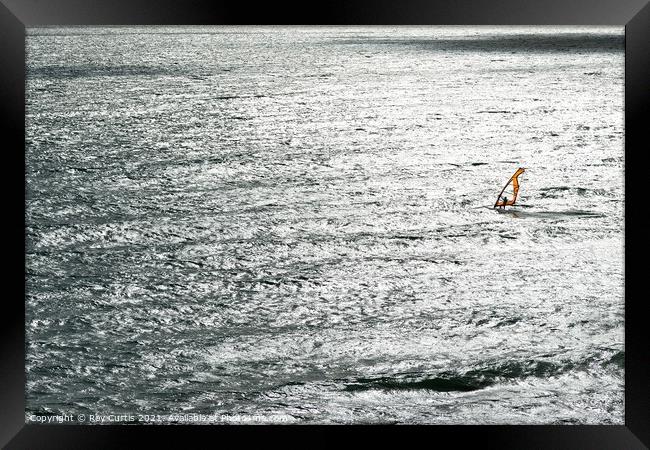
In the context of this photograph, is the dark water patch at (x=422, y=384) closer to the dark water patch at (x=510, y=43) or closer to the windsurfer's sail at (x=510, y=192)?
the windsurfer's sail at (x=510, y=192)

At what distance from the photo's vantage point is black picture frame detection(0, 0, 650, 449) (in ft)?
3.71

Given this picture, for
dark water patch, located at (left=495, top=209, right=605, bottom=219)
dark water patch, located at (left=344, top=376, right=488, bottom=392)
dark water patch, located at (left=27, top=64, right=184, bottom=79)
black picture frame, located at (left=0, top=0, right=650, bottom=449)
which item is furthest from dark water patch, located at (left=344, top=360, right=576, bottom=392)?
dark water patch, located at (left=27, top=64, right=184, bottom=79)

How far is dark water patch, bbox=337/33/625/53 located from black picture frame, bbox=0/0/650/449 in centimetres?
53

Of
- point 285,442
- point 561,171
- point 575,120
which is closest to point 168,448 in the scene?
point 285,442

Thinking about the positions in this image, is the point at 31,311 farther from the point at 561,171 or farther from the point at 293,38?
the point at 293,38

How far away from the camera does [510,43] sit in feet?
6.91

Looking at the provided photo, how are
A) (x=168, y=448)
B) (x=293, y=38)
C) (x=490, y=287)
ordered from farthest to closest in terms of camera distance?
(x=293, y=38) → (x=490, y=287) → (x=168, y=448)

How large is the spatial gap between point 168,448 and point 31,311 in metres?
0.47

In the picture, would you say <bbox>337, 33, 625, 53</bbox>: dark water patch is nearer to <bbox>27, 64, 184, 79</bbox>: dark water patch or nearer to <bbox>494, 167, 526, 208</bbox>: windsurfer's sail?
<bbox>494, 167, 526, 208</bbox>: windsurfer's sail

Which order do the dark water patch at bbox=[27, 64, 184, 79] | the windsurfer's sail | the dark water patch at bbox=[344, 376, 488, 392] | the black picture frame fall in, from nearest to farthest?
the black picture frame → the dark water patch at bbox=[344, 376, 488, 392] → the windsurfer's sail → the dark water patch at bbox=[27, 64, 184, 79]
